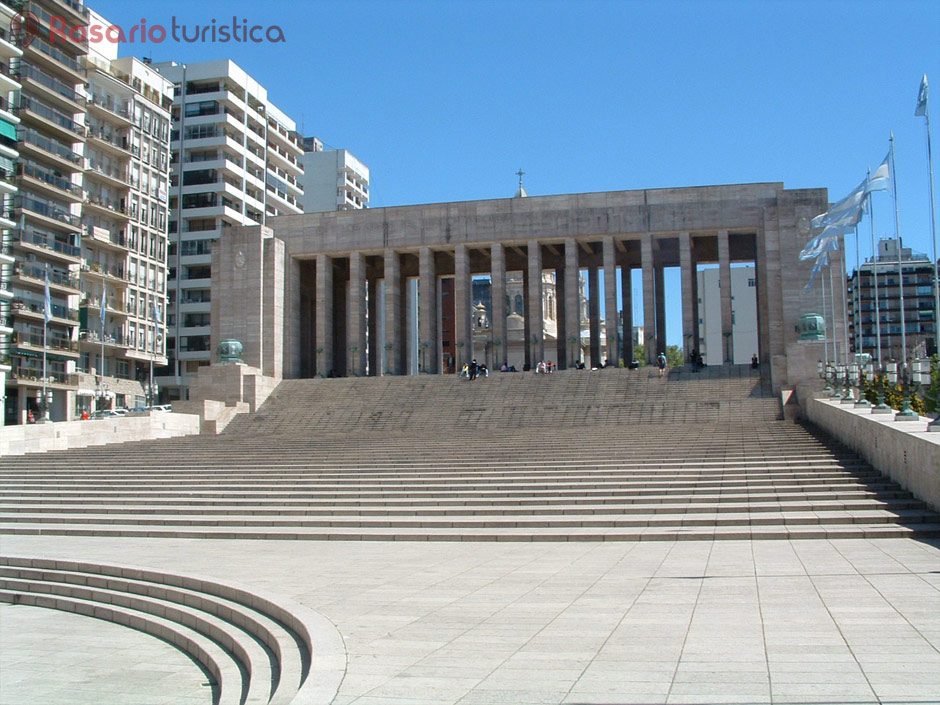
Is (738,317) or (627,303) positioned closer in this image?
(627,303)

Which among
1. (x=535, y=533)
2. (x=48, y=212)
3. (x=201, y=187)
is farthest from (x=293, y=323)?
(x=535, y=533)

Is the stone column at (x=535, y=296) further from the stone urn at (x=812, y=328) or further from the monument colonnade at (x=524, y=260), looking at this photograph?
the stone urn at (x=812, y=328)

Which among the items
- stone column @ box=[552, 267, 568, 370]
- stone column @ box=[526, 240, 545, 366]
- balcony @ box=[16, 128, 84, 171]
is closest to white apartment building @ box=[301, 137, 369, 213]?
balcony @ box=[16, 128, 84, 171]

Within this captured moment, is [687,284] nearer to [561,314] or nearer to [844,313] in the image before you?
[844,313]

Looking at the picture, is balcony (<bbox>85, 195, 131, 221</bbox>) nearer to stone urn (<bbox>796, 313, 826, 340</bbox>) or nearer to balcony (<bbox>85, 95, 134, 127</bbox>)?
balcony (<bbox>85, 95, 134, 127</bbox>)

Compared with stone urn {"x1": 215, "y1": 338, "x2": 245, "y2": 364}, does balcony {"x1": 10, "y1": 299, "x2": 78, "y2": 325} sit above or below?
above

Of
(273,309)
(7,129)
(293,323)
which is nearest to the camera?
(273,309)

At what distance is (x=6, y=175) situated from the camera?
150ft

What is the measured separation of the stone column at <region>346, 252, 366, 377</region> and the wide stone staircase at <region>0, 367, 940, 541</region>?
42.0 feet

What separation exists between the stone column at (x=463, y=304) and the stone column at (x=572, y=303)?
449 cm

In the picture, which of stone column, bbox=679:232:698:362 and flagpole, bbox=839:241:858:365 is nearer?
flagpole, bbox=839:241:858:365

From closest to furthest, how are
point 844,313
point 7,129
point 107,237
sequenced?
1. point 844,313
2. point 7,129
3. point 107,237

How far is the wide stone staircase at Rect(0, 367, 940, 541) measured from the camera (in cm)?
1550

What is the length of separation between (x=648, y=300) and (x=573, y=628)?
35.4 meters
